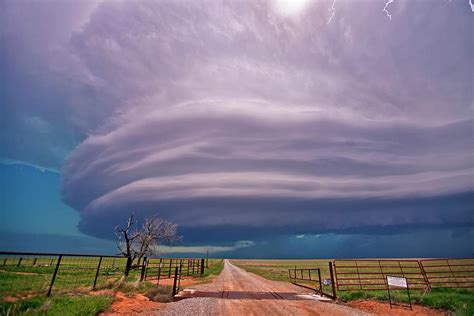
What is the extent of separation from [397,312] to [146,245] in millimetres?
29690

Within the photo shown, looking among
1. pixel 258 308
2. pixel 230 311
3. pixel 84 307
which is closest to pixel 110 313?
pixel 84 307

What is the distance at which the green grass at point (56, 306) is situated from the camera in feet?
30.2

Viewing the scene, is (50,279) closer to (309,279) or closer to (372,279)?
(309,279)

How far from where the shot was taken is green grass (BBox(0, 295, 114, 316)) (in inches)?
362

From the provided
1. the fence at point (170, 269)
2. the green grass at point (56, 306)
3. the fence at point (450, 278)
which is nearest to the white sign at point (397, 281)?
the fence at point (450, 278)

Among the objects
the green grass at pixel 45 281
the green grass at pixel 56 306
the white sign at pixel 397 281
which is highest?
the white sign at pixel 397 281

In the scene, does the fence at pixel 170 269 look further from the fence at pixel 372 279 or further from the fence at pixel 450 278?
the fence at pixel 450 278

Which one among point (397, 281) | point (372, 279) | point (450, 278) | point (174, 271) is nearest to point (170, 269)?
point (397, 281)

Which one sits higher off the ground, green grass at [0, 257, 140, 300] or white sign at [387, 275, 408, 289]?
white sign at [387, 275, 408, 289]

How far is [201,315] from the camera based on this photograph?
1107cm

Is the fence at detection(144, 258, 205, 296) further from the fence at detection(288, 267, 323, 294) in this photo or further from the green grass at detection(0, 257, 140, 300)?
the fence at detection(288, 267, 323, 294)

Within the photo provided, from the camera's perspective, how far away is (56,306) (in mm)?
10273

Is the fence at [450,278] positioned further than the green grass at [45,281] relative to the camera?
Yes

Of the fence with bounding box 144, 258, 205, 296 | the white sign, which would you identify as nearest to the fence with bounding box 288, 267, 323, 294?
the white sign
